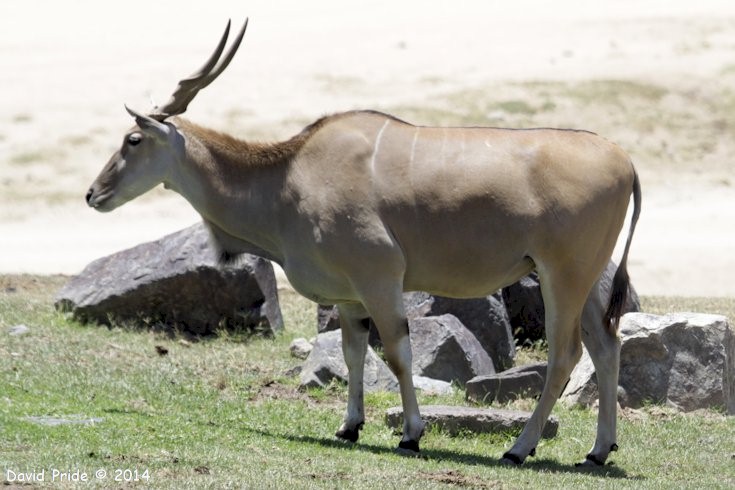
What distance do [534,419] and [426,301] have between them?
3986mm

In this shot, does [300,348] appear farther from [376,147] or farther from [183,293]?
[376,147]

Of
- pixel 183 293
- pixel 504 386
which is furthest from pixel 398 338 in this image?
pixel 183 293

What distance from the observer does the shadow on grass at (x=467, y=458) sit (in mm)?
9898

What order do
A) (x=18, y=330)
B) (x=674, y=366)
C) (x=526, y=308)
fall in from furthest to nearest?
(x=526, y=308) → (x=18, y=330) → (x=674, y=366)

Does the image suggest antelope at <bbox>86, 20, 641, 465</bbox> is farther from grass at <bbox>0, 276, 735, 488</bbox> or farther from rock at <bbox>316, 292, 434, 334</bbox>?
rock at <bbox>316, 292, 434, 334</bbox>

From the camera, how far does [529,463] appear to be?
10141 mm

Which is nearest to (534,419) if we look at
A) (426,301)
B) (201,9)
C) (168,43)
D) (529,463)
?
(529,463)

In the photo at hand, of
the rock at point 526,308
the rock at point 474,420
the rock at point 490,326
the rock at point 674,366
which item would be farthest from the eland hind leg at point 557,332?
the rock at point 526,308

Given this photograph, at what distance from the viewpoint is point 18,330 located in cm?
1378

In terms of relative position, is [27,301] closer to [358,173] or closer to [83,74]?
[358,173]

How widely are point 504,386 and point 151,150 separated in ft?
11.6

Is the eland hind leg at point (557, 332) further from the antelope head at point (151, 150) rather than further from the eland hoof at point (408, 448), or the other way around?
the antelope head at point (151, 150)

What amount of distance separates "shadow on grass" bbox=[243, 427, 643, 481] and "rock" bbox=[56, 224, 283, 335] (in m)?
4.46

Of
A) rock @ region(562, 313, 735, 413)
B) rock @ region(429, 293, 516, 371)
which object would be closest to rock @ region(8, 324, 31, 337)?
rock @ region(429, 293, 516, 371)
